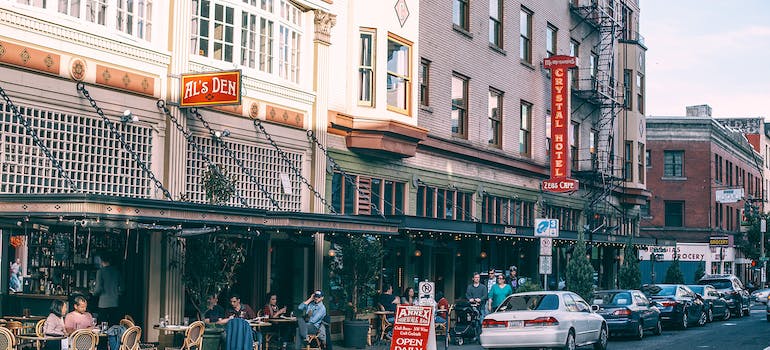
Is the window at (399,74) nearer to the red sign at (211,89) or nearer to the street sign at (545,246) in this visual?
the street sign at (545,246)

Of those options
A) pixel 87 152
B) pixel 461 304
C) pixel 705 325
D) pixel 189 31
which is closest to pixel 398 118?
pixel 461 304

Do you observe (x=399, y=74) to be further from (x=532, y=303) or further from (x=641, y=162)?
(x=641, y=162)

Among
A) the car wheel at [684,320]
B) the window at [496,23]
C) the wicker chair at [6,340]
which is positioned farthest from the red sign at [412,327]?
the window at [496,23]

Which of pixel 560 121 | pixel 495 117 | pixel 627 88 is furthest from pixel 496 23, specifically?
pixel 627 88

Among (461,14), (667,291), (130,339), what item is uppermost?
(461,14)

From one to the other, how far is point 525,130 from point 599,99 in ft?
23.4

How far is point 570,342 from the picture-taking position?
838 inches

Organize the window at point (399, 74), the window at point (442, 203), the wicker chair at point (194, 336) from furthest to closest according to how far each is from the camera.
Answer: the window at point (442, 203)
the window at point (399, 74)
the wicker chair at point (194, 336)

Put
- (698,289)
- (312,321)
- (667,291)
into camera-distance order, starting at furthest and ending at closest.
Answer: (698,289)
(667,291)
(312,321)

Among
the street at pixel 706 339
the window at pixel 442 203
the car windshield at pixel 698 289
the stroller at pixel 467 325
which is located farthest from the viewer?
the car windshield at pixel 698 289

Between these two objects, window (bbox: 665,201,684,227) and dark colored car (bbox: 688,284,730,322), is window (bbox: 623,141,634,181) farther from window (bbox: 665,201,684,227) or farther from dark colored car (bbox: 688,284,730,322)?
window (bbox: 665,201,684,227)

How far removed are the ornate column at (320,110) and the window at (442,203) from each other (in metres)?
5.66

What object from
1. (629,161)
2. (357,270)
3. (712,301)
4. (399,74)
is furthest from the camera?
(629,161)

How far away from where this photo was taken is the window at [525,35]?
37.3 m
